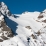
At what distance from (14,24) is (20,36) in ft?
36.4

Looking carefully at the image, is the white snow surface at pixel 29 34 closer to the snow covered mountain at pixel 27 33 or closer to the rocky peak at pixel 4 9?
the snow covered mountain at pixel 27 33

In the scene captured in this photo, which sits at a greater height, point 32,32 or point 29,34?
point 32,32

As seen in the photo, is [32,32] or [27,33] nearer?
[27,33]

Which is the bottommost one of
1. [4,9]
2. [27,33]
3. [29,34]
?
[29,34]

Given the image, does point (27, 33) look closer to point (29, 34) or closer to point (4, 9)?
point (29, 34)

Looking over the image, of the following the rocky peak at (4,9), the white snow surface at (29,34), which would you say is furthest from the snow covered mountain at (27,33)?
the rocky peak at (4,9)

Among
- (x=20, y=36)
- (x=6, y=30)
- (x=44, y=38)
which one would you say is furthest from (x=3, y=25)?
(x=44, y=38)

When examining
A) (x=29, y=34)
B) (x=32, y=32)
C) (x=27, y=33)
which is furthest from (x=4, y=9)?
(x=29, y=34)

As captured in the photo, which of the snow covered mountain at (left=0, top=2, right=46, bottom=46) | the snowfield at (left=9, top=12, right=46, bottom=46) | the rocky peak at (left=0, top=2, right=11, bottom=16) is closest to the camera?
the snow covered mountain at (left=0, top=2, right=46, bottom=46)

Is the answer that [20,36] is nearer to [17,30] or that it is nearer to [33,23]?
[17,30]

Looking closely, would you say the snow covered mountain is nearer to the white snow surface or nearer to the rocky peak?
the white snow surface

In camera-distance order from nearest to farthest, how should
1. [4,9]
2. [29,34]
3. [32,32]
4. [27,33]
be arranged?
[29,34], [27,33], [32,32], [4,9]


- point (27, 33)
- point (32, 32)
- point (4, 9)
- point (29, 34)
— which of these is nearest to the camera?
point (29, 34)

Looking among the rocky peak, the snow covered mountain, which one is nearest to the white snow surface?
the snow covered mountain
